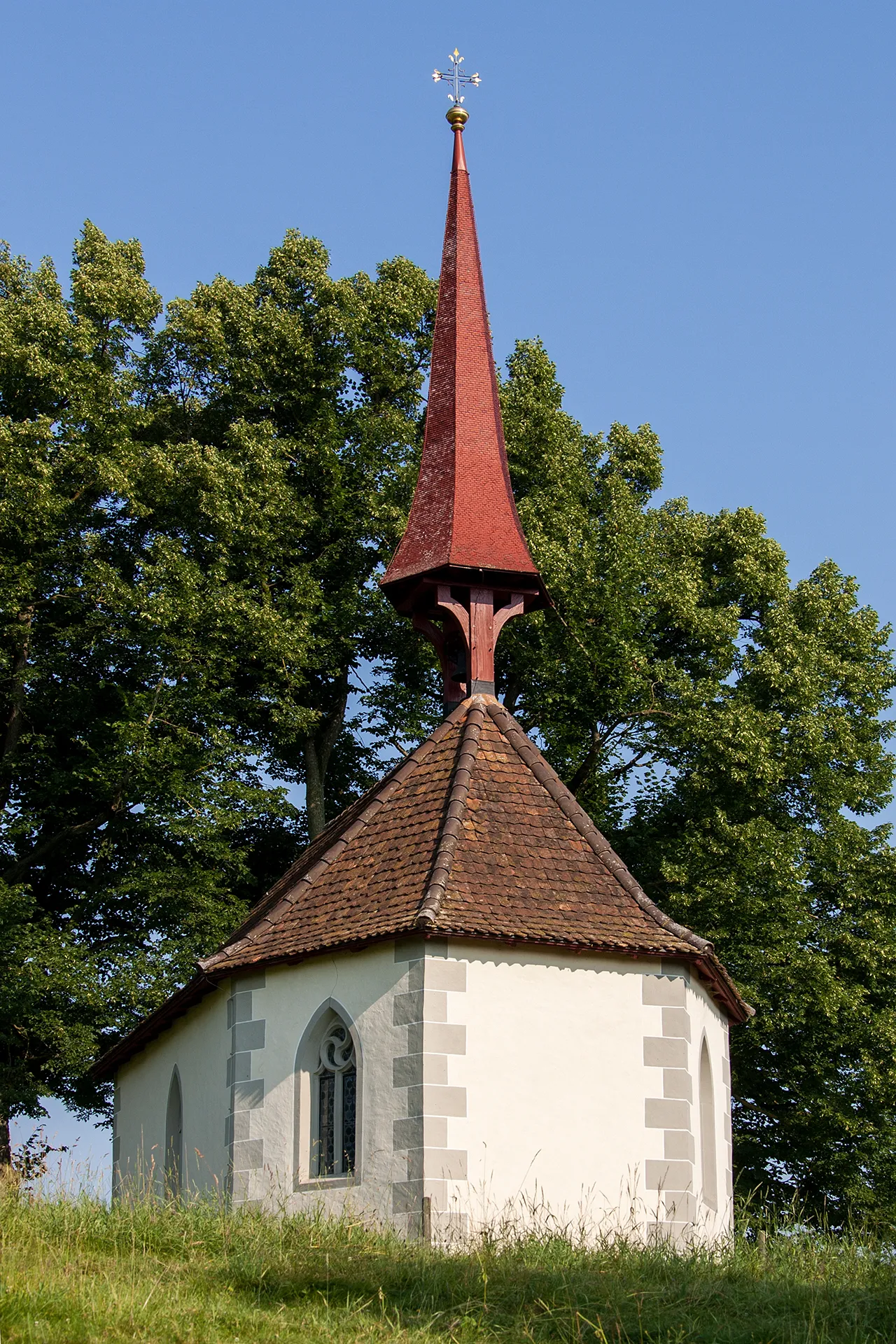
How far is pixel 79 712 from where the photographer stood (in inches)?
1047

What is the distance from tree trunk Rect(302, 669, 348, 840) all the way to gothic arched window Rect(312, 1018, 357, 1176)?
493 inches

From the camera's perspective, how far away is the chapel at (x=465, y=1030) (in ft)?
46.4

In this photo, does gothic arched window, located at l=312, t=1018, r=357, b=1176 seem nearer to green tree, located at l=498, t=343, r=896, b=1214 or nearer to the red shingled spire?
the red shingled spire

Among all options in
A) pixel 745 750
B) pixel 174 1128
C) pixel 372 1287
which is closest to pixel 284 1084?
pixel 174 1128

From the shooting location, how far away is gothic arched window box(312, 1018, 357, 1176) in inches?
575

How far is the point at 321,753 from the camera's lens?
93.9 feet

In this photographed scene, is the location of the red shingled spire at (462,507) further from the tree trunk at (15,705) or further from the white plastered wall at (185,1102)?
the tree trunk at (15,705)

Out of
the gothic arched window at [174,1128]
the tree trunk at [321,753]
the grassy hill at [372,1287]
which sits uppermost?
the tree trunk at [321,753]

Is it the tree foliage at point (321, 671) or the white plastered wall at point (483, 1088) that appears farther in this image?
the tree foliage at point (321, 671)

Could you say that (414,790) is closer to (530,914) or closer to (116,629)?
(530,914)

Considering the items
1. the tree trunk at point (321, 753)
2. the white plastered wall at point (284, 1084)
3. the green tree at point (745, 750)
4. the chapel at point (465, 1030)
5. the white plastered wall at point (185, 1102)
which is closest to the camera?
the chapel at point (465, 1030)

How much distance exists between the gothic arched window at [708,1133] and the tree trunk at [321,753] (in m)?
12.1

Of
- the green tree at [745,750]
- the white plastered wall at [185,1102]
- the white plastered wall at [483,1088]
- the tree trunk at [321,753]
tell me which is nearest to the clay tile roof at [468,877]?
the white plastered wall at [483,1088]

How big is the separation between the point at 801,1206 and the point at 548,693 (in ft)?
27.3
